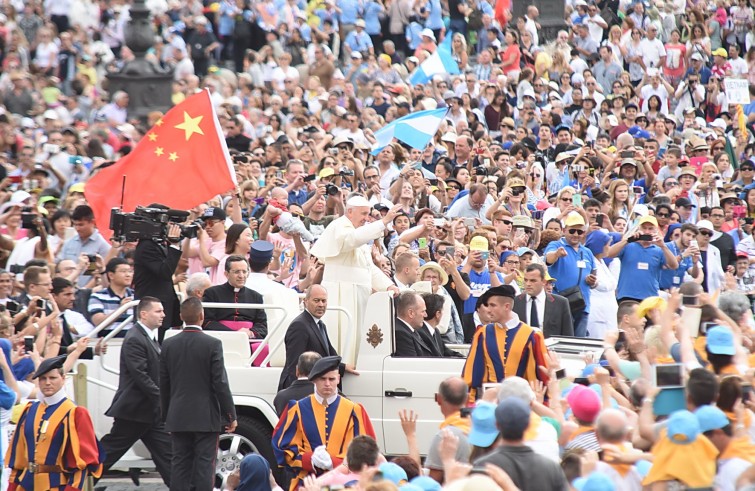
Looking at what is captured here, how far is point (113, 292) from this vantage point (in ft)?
44.8

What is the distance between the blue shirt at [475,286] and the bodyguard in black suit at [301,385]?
3.38 m

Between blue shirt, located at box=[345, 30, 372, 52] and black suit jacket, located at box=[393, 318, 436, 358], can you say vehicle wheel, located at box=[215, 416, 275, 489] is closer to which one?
black suit jacket, located at box=[393, 318, 436, 358]

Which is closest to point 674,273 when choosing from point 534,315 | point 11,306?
point 534,315

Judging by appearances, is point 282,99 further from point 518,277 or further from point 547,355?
point 547,355

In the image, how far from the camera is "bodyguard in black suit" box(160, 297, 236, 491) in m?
11.2

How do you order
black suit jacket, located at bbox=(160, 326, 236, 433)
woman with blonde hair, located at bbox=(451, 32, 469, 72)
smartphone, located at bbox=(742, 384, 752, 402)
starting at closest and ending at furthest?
smartphone, located at bbox=(742, 384, 752, 402) < black suit jacket, located at bbox=(160, 326, 236, 433) < woman with blonde hair, located at bbox=(451, 32, 469, 72)

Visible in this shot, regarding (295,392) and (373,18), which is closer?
(295,392)

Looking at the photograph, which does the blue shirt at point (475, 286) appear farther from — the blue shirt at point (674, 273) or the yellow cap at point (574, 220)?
the blue shirt at point (674, 273)

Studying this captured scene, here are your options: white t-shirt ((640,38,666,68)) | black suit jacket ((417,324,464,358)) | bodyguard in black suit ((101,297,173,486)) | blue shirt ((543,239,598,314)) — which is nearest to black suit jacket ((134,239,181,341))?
bodyguard in black suit ((101,297,173,486))

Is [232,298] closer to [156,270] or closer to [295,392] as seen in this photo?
[156,270]

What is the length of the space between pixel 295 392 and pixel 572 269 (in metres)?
4.85

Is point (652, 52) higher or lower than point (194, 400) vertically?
higher

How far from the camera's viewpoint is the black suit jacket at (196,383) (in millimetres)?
11211

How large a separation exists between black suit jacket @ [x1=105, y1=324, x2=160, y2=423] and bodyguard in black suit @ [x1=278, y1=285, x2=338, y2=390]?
102 centimetres
